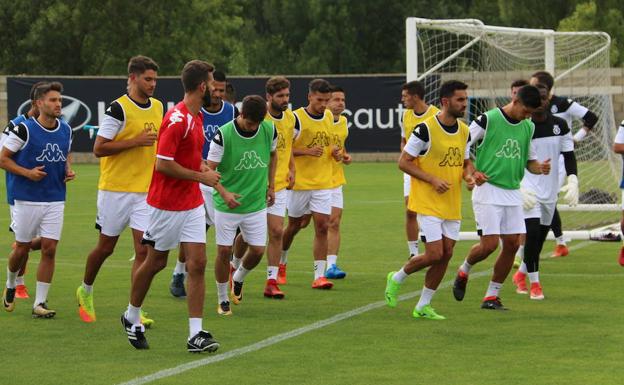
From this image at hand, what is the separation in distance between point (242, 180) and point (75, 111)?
1076 inches

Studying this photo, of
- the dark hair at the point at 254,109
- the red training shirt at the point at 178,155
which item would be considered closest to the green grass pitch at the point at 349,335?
the red training shirt at the point at 178,155

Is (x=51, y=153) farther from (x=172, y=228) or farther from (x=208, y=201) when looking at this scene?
(x=172, y=228)

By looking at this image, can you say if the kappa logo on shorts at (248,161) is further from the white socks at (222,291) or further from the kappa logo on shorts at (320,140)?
the kappa logo on shorts at (320,140)

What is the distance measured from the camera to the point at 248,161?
1215 centimetres

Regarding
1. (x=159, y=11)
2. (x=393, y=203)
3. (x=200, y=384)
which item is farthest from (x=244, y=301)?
(x=159, y=11)

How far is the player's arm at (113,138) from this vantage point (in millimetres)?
11375

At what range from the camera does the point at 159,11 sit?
173 ft

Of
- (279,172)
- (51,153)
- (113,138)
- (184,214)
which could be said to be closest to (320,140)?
(279,172)

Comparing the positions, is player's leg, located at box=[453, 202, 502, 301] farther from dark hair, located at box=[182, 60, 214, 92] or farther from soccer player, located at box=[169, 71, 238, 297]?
dark hair, located at box=[182, 60, 214, 92]

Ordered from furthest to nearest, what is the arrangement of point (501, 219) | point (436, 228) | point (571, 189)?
point (571, 189) → point (501, 219) → point (436, 228)

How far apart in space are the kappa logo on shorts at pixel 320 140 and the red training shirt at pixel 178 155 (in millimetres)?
4449

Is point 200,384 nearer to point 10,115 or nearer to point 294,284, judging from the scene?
point 294,284

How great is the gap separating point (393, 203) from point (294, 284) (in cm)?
1138

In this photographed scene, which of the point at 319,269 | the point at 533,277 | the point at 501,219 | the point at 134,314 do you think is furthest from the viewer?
the point at 319,269
